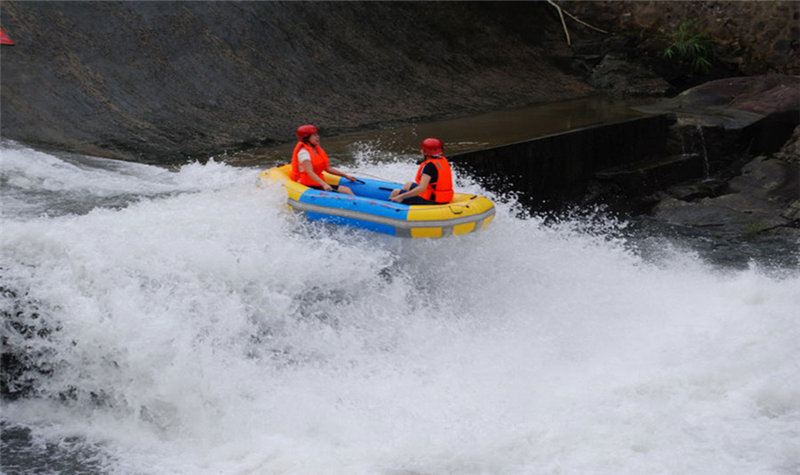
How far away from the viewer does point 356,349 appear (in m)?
5.71

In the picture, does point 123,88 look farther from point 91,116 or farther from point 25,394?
point 25,394

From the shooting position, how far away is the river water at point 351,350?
464 cm

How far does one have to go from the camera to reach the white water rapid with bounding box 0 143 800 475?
4660 mm

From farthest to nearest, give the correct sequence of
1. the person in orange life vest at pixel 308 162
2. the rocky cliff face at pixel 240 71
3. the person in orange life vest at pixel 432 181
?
the rocky cliff face at pixel 240 71 < the person in orange life vest at pixel 308 162 < the person in orange life vest at pixel 432 181

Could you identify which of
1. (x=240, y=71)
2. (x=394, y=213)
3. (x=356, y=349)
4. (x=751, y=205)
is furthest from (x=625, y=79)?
(x=356, y=349)

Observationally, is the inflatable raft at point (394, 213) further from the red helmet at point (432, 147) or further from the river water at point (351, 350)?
the red helmet at point (432, 147)

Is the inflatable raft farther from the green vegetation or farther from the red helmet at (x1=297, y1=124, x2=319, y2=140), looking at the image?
the green vegetation

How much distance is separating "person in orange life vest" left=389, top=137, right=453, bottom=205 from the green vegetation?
311 inches

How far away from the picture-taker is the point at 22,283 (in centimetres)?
525

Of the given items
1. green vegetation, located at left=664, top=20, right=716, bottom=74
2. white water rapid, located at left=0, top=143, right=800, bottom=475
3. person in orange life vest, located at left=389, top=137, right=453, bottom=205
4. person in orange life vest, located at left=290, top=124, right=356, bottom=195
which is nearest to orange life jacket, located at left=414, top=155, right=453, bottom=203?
person in orange life vest, located at left=389, top=137, right=453, bottom=205

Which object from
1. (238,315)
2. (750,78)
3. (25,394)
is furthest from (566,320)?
(750,78)

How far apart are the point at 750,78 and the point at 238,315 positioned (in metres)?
8.81

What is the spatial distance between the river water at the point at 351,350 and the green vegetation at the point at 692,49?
673 cm

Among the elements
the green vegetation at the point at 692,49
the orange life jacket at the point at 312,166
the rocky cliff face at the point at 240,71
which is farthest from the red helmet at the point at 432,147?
the green vegetation at the point at 692,49
